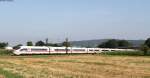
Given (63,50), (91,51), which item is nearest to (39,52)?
(63,50)

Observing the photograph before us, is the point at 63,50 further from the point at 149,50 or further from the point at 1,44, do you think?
the point at 1,44

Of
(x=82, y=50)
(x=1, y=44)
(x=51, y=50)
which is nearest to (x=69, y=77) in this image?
(x=51, y=50)

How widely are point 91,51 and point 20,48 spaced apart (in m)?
31.0

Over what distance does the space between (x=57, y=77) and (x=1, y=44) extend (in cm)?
17145

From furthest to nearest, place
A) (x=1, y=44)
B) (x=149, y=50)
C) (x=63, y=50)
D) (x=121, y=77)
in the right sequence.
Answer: (x=1, y=44), (x=149, y=50), (x=63, y=50), (x=121, y=77)

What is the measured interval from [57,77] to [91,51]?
100946 mm

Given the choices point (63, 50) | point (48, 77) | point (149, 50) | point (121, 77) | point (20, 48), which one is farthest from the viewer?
point (149, 50)

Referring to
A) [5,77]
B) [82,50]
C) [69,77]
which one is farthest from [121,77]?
[82,50]

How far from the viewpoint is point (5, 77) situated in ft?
78.8

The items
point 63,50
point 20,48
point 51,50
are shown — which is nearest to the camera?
point 20,48

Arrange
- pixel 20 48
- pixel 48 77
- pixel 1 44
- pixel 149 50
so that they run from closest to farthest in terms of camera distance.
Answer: pixel 48 77 → pixel 20 48 → pixel 149 50 → pixel 1 44

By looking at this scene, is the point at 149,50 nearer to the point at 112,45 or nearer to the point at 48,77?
the point at 112,45

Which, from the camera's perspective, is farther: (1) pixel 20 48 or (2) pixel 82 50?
(2) pixel 82 50

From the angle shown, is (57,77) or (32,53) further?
(32,53)
